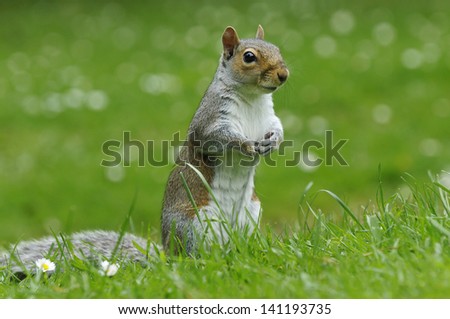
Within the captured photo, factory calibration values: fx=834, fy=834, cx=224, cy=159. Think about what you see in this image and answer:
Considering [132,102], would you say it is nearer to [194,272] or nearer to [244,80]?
[244,80]

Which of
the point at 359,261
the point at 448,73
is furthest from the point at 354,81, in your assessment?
the point at 359,261

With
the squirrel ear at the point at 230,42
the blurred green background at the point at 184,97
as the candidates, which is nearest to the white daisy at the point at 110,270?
the squirrel ear at the point at 230,42

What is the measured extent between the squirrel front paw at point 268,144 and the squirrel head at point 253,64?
0.23 meters

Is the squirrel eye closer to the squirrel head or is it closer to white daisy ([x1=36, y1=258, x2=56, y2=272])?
the squirrel head

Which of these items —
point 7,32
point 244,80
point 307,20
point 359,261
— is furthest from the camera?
point 7,32

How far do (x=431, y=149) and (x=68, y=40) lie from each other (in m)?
8.56

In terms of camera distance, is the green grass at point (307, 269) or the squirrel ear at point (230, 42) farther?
the squirrel ear at point (230, 42)

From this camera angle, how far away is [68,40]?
16219 mm

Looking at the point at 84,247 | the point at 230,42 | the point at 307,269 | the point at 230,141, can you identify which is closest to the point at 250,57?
the point at 230,42

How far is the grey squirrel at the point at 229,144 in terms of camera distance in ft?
13.7

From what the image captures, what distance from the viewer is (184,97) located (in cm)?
1219

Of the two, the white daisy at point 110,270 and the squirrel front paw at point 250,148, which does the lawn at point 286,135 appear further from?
the squirrel front paw at point 250,148

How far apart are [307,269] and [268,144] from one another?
93 centimetres
